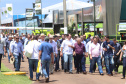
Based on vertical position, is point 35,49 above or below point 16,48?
above

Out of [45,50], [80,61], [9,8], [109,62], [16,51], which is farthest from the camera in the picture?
[9,8]

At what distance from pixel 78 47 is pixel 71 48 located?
477 millimetres

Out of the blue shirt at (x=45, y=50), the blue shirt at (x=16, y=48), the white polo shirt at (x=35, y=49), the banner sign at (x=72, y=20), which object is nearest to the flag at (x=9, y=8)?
the banner sign at (x=72, y=20)

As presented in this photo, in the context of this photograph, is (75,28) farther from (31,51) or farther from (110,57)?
(31,51)

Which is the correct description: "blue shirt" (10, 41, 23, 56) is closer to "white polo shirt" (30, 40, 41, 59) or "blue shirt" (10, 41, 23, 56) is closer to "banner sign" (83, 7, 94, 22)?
"white polo shirt" (30, 40, 41, 59)

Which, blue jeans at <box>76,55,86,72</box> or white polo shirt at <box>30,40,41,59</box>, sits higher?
white polo shirt at <box>30,40,41,59</box>

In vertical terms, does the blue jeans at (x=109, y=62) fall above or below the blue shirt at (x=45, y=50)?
below

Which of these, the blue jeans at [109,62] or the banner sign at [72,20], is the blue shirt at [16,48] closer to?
the blue jeans at [109,62]

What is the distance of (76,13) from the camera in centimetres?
3956

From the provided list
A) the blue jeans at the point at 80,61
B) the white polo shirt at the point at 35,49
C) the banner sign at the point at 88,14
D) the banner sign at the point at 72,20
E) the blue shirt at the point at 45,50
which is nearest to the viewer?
the blue shirt at the point at 45,50

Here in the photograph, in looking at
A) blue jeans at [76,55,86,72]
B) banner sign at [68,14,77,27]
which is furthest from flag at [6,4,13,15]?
blue jeans at [76,55,86,72]

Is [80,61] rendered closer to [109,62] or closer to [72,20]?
[109,62]

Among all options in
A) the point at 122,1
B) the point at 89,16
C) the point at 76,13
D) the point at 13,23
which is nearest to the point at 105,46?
the point at 122,1

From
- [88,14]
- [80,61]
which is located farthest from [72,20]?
[80,61]
